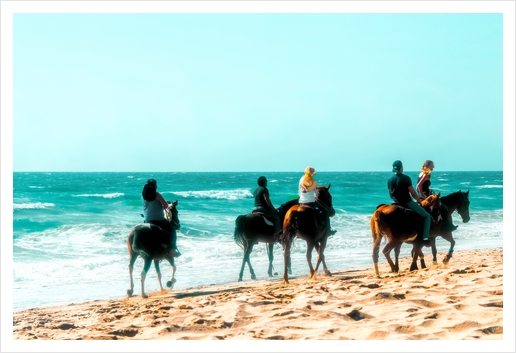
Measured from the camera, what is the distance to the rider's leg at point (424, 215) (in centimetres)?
1034

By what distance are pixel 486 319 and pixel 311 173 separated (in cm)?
434

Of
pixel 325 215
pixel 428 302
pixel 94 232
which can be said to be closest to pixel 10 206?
pixel 325 215

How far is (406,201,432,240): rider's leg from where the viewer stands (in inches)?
407

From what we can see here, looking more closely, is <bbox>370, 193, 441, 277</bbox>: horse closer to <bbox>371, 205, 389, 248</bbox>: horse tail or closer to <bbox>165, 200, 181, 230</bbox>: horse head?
<bbox>371, 205, 389, 248</bbox>: horse tail

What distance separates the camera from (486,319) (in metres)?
7.14

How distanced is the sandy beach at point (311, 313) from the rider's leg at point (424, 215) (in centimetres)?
64

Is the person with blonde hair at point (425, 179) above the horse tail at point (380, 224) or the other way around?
above

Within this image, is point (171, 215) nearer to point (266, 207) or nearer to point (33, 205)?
point (266, 207)

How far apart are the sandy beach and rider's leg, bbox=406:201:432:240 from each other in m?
0.64

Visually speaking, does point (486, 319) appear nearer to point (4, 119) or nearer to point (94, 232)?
point (4, 119)

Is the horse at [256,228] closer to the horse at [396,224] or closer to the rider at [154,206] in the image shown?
the horse at [396,224]

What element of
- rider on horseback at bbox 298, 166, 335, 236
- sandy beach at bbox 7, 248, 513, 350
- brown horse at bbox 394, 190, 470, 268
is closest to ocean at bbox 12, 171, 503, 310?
sandy beach at bbox 7, 248, 513, 350

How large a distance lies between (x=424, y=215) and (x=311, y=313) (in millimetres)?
3454

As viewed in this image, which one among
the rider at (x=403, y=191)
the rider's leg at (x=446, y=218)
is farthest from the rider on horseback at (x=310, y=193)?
the rider's leg at (x=446, y=218)
